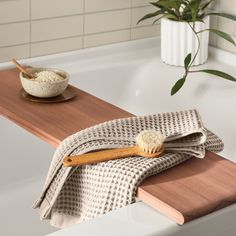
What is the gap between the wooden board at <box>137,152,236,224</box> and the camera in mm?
1617

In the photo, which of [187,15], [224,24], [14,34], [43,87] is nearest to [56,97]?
[43,87]

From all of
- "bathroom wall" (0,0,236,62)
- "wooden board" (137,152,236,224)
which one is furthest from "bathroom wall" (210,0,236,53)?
"wooden board" (137,152,236,224)

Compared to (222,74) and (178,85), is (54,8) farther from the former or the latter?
(222,74)

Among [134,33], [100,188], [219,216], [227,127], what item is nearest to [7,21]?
[134,33]

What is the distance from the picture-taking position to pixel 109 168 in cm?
173

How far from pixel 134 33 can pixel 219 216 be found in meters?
1.44

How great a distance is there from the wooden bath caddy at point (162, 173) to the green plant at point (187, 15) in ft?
1.62

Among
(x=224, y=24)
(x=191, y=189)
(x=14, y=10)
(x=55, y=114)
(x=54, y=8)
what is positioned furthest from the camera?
(x=224, y=24)

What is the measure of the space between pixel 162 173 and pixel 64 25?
1.12 metres

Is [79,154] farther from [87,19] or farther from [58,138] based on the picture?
[87,19]

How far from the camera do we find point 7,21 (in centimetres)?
258

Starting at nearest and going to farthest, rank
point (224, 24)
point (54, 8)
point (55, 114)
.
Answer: point (55, 114) < point (54, 8) < point (224, 24)

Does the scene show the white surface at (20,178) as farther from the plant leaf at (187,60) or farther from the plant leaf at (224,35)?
the plant leaf at (224,35)

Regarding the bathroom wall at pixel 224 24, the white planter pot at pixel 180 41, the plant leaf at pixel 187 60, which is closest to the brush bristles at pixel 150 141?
the plant leaf at pixel 187 60
